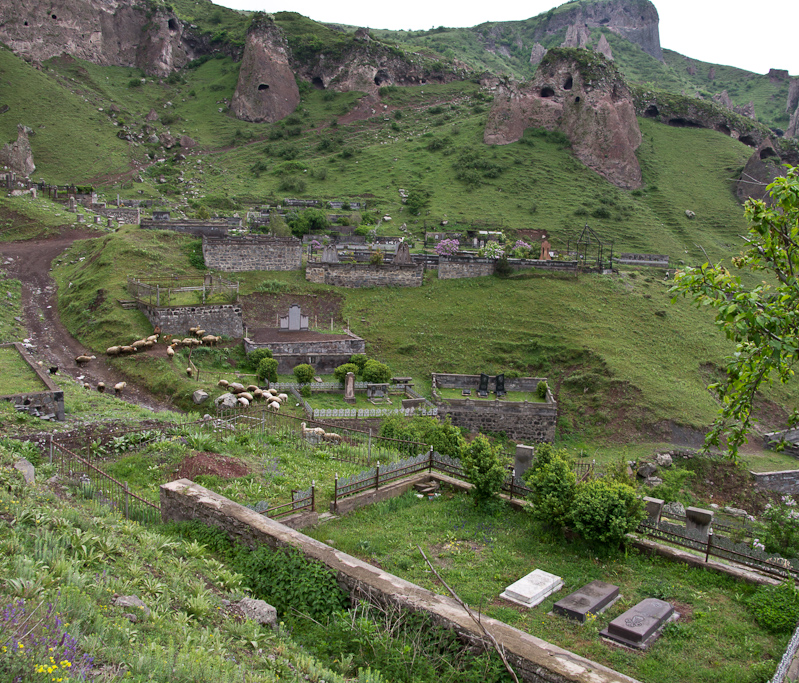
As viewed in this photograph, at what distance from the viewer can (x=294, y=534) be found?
947cm

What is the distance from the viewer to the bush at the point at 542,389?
29562 millimetres

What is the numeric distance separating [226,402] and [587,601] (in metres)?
15.3

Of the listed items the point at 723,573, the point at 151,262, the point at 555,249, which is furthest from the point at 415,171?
the point at 723,573

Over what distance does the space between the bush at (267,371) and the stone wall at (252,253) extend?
36.7ft

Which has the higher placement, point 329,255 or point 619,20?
point 619,20

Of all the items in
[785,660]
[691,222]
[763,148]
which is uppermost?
[763,148]

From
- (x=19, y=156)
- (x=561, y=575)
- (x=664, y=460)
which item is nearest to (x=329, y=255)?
(x=664, y=460)

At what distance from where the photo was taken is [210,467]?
12852 mm

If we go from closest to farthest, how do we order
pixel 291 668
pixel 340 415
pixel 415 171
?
pixel 291 668 → pixel 340 415 → pixel 415 171

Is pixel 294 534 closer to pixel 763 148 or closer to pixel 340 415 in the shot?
pixel 340 415

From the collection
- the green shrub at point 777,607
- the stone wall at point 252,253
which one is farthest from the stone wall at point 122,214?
the green shrub at point 777,607

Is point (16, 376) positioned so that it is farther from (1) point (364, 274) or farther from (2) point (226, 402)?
(1) point (364, 274)

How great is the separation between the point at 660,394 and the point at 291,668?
1079 inches

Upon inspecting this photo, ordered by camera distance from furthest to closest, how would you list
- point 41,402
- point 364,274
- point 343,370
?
point 364,274 → point 343,370 → point 41,402
